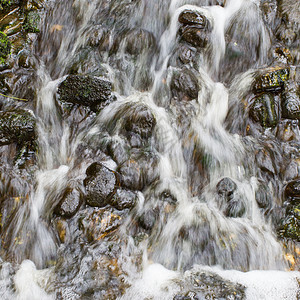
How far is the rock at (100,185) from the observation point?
4.17 metres

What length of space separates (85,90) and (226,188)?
297 centimetres

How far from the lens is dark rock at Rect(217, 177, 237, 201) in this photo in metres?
4.47

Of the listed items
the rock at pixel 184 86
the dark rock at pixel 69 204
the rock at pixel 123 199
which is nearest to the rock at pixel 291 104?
the rock at pixel 184 86

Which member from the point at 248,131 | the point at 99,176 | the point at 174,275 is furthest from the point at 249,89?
the point at 174,275

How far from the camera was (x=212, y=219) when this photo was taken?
4227 mm

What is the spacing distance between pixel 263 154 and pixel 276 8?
367 cm

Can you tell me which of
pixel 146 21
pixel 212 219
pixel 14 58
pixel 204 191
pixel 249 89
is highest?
pixel 146 21

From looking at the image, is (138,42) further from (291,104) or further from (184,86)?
(291,104)

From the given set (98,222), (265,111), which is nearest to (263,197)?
(265,111)

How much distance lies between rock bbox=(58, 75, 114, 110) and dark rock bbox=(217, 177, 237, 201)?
2.57m

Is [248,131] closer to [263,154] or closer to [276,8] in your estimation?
[263,154]

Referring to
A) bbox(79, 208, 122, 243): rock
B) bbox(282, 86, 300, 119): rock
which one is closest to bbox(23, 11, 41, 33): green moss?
bbox(79, 208, 122, 243): rock

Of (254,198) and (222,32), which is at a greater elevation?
(222,32)

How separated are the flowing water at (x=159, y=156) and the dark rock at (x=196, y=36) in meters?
0.16
